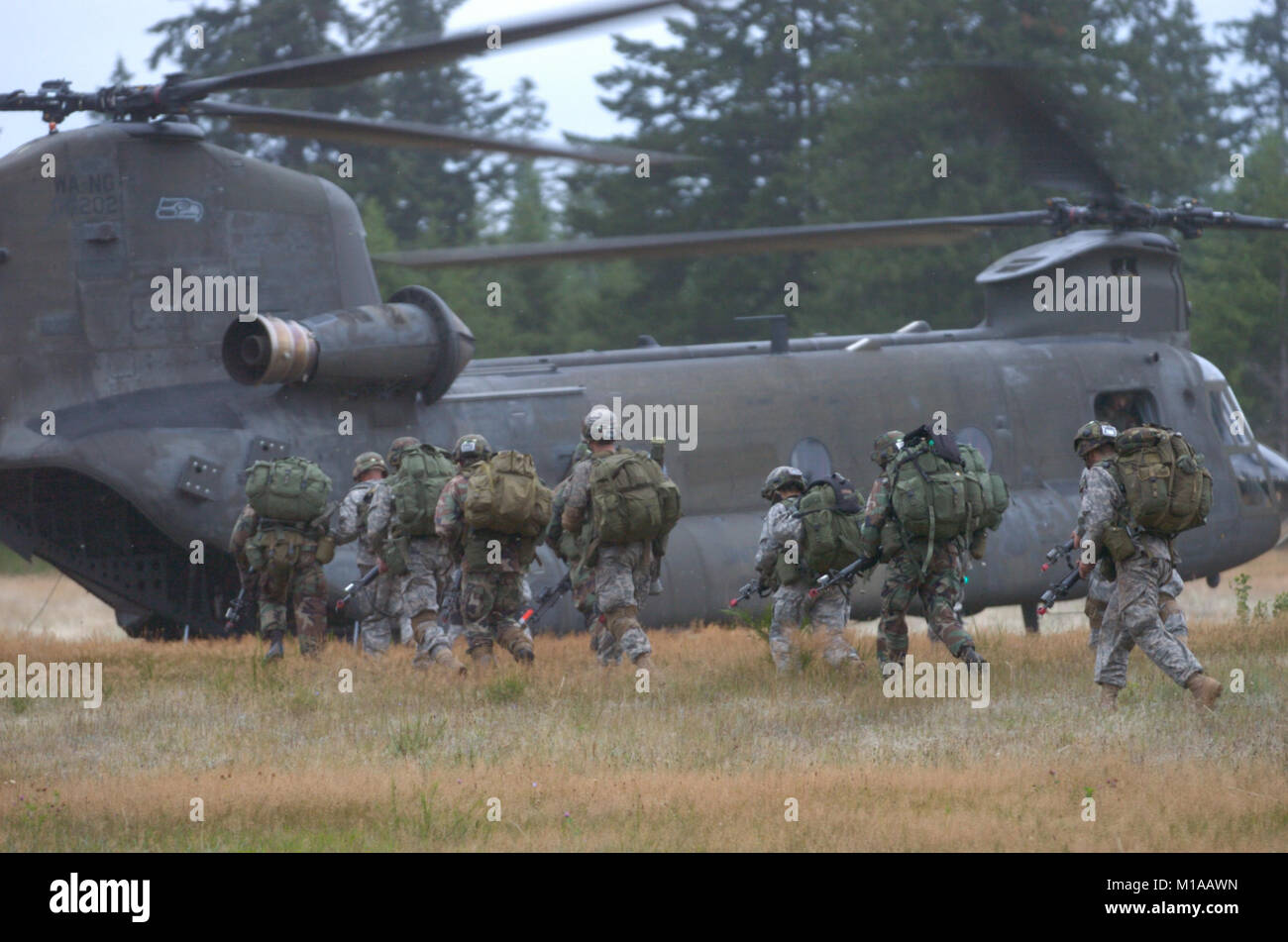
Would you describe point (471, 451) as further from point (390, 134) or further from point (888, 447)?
point (888, 447)

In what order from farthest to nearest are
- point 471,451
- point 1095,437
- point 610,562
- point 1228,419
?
1. point 1228,419
2. point 471,451
3. point 610,562
4. point 1095,437

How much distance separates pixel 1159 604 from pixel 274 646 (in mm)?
6612

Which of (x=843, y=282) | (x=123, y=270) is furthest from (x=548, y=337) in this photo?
(x=123, y=270)

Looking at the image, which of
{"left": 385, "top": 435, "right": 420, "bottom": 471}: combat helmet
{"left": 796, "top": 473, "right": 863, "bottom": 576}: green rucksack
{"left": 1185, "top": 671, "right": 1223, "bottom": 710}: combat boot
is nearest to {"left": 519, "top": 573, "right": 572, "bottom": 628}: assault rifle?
{"left": 385, "top": 435, "right": 420, "bottom": 471}: combat helmet

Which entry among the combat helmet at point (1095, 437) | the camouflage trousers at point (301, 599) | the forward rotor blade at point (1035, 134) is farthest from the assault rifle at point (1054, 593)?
the camouflage trousers at point (301, 599)

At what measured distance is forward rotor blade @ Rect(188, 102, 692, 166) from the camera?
1260cm

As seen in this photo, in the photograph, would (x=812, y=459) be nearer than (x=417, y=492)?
No

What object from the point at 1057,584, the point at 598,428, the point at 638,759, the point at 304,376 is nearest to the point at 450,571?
the point at 598,428

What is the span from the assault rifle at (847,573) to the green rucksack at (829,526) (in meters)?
0.08

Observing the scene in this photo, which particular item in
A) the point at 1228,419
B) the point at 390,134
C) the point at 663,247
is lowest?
the point at 1228,419

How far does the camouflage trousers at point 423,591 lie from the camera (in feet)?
42.0

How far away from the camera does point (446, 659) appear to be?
12500 millimetres

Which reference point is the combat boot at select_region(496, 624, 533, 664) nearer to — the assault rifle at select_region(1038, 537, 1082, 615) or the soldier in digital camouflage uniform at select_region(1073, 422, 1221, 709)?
the assault rifle at select_region(1038, 537, 1082, 615)
